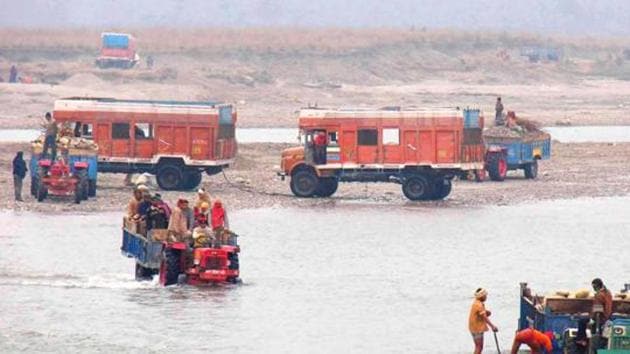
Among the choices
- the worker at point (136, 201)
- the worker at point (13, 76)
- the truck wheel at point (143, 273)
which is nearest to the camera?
the worker at point (136, 201)

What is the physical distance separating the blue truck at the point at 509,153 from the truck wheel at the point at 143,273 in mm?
22371

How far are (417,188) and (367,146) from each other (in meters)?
1.95

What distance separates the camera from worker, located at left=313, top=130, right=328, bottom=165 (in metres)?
53.1

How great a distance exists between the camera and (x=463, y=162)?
174ft

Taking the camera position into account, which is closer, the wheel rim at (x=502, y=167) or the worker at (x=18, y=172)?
the worker at (x=18, y=172)

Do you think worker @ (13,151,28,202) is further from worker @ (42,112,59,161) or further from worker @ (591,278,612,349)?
worker @ (591,278,612,349)

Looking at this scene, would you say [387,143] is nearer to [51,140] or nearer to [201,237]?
[51,140]

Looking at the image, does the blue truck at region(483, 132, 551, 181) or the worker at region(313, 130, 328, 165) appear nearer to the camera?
the worker at region(313, 130, 328, 165)

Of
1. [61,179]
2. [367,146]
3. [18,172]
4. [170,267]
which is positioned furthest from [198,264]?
[367,146]

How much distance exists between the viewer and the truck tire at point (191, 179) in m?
54.7

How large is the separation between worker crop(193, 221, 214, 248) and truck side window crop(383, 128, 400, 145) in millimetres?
17626

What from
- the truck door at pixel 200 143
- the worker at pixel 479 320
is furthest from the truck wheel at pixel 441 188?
the worker at pixel 479 320

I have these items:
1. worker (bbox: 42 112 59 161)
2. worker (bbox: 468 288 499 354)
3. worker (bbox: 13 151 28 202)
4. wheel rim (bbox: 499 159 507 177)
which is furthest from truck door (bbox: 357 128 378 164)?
worker (bbox: 468 288 499 354)

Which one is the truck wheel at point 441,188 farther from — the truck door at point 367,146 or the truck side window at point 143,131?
the truck side window at point 143,131
